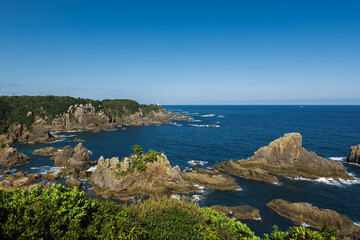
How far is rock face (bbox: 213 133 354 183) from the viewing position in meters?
60.1

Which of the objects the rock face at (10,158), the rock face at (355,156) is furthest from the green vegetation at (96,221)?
the rock face at (355,156)

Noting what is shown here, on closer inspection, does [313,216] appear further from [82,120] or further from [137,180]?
[82,120]

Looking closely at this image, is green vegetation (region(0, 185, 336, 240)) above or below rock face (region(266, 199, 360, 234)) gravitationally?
above

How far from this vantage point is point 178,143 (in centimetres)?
10769

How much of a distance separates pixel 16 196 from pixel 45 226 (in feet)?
16.1

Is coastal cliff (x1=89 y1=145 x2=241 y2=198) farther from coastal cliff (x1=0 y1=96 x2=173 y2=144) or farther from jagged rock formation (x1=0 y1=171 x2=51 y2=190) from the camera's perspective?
coastal cliff (x1=0 y1=96 x2=173 y2=144)

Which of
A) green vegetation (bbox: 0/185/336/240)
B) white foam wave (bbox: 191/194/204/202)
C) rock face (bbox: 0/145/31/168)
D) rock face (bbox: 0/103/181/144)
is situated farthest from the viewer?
rock face (bbox: 0/103/181/144)

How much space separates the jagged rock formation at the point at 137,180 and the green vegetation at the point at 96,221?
92.8 feet

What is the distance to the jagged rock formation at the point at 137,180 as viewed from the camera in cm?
5066

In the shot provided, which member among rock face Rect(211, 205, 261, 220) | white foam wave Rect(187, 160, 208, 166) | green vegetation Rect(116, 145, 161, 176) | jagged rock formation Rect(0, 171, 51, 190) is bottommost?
rock face Rect(211, 205, 261, 220)

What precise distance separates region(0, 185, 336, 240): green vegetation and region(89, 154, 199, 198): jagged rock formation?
1114 inches

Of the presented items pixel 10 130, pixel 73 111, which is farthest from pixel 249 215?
pixel 73 111

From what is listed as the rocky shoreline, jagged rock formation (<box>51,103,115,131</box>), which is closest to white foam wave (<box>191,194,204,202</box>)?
the rocky shoreline

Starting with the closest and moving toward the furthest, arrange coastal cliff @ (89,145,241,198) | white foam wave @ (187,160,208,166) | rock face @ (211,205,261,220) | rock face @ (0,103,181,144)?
rock face @ (211,205,261,220), coastal cliff @ (89,145,241,198), white foam wave @ (187,160,208,166), rock face @ (0,103,181,144)
